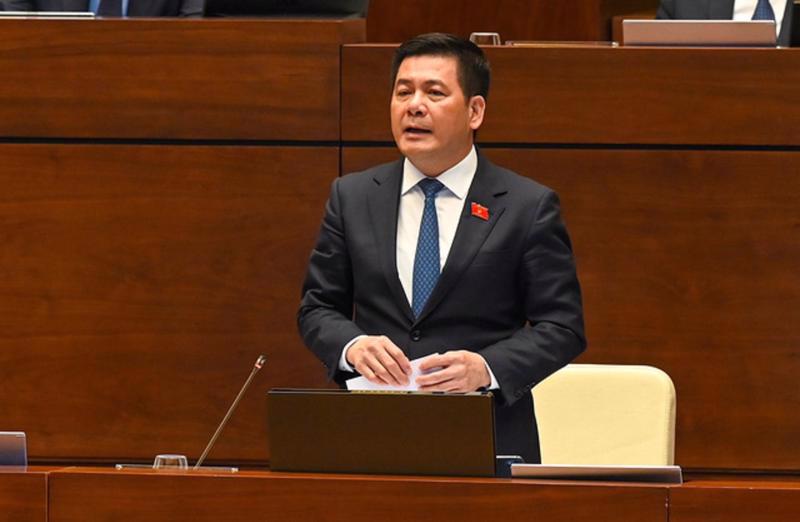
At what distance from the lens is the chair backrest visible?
9.99 feet

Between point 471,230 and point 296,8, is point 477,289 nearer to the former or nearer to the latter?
point 471,230

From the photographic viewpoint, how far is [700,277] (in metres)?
3.73

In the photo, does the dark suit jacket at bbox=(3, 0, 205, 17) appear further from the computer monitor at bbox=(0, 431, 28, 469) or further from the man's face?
the computer monitor at bbox=(0, 431, 28, 469)

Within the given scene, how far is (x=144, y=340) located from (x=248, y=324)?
0.88ft

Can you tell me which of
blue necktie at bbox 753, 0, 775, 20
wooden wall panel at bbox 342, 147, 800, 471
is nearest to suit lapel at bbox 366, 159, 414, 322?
wooden wall panel at bbox 342, 147, 800, 471

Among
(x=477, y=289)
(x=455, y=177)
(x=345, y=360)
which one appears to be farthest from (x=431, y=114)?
(x=345, y=360)

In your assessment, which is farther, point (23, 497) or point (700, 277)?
point (700, 277)

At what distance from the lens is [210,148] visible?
12.4 feet

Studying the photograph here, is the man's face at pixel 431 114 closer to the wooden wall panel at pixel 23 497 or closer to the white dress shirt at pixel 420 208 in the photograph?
the white dress shirt at pixel 420 208

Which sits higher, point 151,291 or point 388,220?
point 388,220

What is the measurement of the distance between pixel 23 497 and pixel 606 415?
137cm

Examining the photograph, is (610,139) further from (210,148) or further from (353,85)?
(210,148)

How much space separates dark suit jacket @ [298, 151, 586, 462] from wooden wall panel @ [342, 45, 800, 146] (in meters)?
0.76

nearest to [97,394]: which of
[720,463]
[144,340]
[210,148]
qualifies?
[144,340]
